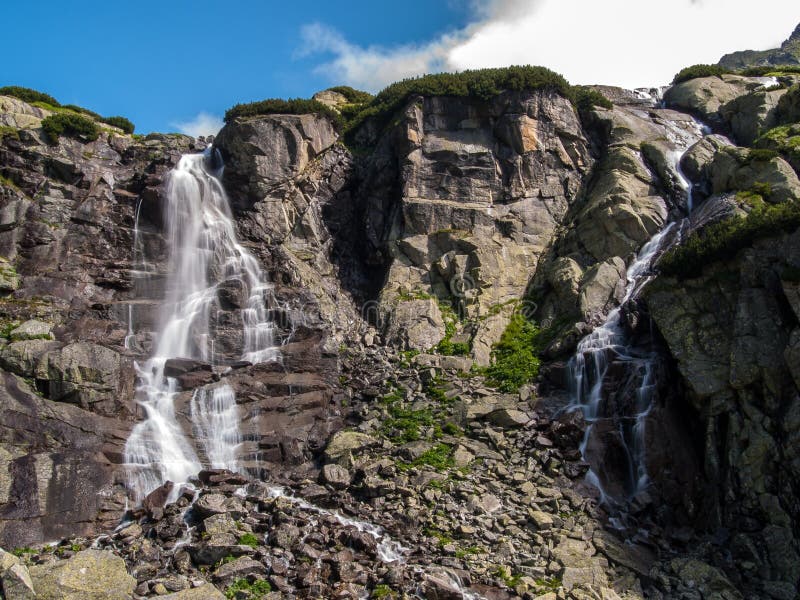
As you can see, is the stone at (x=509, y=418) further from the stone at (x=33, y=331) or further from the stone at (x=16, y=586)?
the stone at (x=33, y=331)

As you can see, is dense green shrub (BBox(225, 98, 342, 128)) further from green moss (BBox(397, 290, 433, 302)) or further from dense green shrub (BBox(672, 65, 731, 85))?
dense green shrub (BBox(672, 65, 731, 85))

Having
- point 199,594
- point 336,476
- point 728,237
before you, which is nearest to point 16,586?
point 199,594

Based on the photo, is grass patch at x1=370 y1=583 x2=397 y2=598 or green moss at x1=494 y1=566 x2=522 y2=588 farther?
green moss at x1=494 y1=566 x2=522 y2=588

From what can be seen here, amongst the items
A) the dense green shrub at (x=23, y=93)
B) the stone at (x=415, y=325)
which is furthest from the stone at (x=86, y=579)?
the dense green shrub at (x=23, y=93)

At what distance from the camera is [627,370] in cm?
2448

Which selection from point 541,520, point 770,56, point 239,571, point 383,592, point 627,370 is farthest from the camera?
point 770,56

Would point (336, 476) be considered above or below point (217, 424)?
below

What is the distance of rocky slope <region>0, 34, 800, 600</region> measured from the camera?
17.3 meters

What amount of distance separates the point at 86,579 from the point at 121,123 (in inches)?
1699

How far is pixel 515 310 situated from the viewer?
33500 mm

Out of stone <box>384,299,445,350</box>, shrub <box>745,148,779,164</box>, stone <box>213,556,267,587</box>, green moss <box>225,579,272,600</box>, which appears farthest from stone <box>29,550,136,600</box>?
shrub <box>745,148,779,164</box>

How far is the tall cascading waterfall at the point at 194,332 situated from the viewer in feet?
73.7

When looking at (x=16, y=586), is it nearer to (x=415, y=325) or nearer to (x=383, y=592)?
(x=383, y=592)

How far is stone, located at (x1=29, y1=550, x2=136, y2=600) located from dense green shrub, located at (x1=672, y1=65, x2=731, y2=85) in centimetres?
5329
